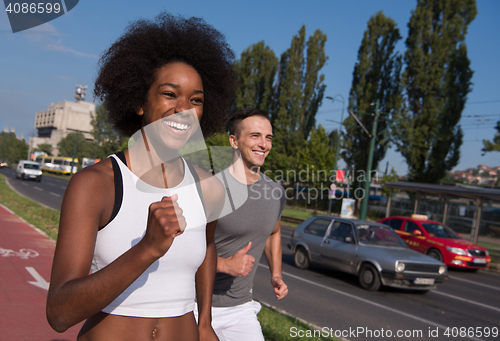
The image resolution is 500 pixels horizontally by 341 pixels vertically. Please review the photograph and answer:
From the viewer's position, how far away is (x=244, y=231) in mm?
2674

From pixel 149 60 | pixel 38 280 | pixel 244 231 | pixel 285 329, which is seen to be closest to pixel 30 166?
pixel 38 280

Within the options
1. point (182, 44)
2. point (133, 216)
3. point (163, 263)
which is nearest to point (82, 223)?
point (133, 216)

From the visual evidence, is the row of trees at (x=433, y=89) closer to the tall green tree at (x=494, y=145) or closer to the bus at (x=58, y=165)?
the tall green tree at (x=494, y=145)

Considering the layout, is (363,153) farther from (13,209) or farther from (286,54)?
(13,209)

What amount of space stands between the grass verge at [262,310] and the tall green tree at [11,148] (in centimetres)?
7658

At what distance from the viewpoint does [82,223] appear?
131 centimetres

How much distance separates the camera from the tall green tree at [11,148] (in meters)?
86.1

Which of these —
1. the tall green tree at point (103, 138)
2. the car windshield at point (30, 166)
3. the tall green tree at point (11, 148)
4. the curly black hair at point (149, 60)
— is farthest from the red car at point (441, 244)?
the tall green tree at point (11, 148)

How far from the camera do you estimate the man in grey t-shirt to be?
2.46m

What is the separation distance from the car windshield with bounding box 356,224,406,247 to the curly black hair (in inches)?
330

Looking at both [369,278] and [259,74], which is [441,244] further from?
[259,74]

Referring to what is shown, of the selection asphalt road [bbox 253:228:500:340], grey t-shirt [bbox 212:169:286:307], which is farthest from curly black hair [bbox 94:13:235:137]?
asphalt road [bbox 253:228:500:340]

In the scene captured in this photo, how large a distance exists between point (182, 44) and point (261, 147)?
1225 mm

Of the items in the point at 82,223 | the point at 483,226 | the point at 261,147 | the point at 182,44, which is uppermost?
the point at 182,44
